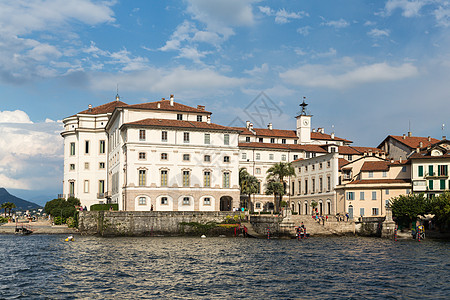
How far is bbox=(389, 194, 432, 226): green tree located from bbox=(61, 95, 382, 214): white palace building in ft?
46.1

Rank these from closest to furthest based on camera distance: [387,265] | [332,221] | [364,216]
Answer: [387,265]
[332,221]
[364,216]

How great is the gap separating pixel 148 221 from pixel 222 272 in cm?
3161

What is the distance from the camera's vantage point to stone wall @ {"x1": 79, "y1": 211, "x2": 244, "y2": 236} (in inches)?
2458

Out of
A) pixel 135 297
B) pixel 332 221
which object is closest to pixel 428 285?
pixel 135 297

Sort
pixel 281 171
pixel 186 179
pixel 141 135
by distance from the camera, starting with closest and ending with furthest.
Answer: pixel 141 135
pixel 186 179
pixel 281 171

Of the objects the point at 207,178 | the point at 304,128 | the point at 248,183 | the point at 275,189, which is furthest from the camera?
the point at 304,128

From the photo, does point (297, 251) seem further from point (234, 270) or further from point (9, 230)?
point (9, 230)

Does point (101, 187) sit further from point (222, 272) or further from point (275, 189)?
point (222, 272)

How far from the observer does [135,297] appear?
2480cm

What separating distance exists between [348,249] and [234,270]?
18237mm

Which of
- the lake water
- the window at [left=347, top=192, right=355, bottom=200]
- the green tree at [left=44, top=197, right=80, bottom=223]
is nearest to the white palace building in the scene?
the green tree at [left=44, top=197, right=80, bottom=223]

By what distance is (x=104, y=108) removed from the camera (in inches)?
3625

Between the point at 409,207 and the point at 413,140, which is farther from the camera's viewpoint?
the point at 413,140

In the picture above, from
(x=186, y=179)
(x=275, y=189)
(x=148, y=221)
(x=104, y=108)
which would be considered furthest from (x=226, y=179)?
(x=104, y=108)
